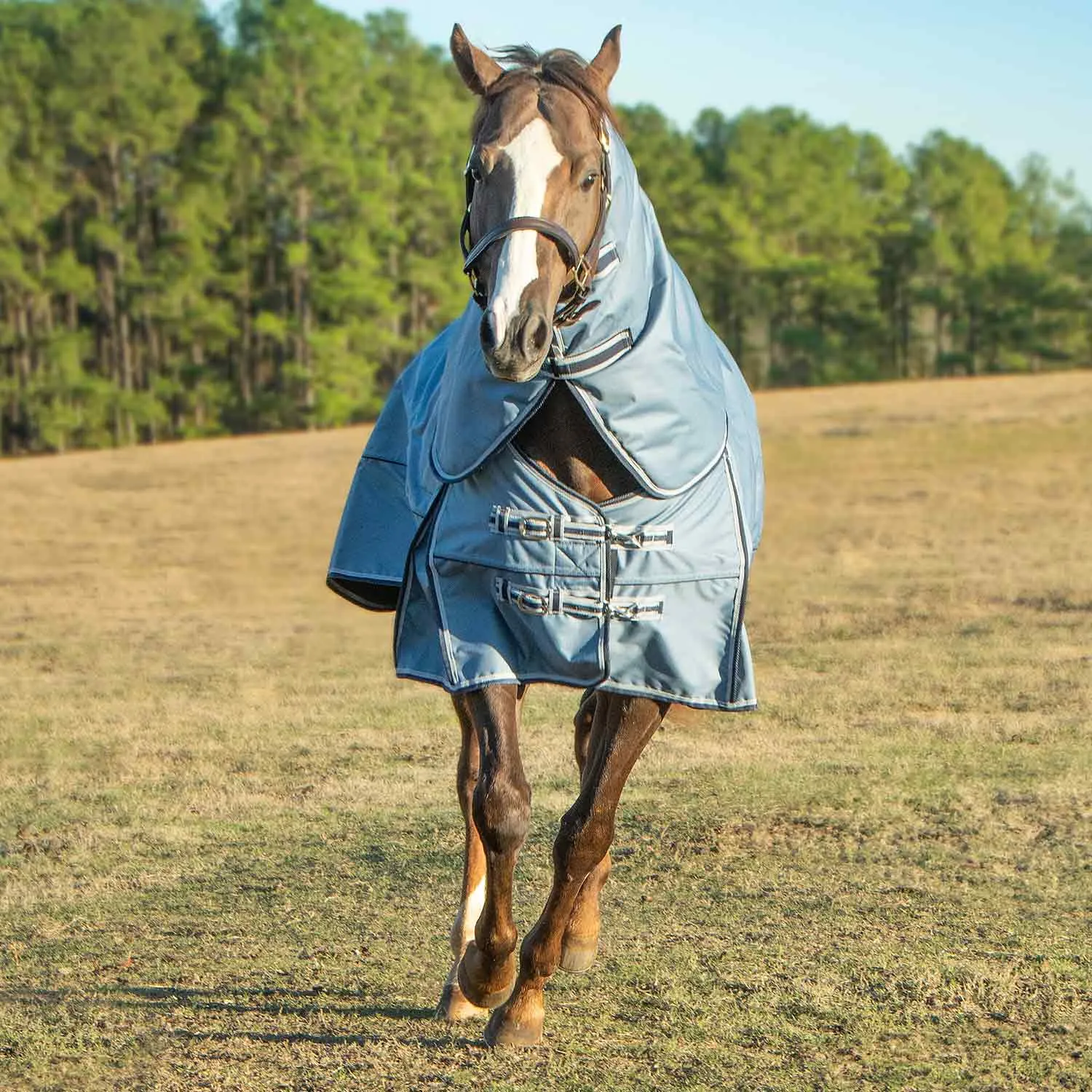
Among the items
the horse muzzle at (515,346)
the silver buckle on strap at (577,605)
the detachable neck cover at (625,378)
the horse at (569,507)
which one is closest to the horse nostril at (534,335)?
the horse muzzle at (515,346)

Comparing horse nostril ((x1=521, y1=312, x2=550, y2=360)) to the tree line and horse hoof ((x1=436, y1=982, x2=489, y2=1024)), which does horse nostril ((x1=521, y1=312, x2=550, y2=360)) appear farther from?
the tree line

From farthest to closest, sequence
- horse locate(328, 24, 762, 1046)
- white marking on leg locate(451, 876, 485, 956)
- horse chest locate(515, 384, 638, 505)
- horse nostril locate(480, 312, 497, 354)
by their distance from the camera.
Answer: white marking on leg locate(451, 876, 485, 956) < horse chest locate(515, 384, 638, 505) < horse locate(328, 24, 762, 1046) < horse nostril locate(480, 312, 497, 354)

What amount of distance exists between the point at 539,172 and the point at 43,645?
9554 millimetres

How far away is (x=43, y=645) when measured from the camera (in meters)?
12.2

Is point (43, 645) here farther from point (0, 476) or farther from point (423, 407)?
point (0, 476)

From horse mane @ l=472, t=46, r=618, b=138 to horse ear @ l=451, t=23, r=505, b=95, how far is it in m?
0.02

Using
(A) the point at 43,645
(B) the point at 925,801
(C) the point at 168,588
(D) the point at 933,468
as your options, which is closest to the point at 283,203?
(D) the point at 933,468

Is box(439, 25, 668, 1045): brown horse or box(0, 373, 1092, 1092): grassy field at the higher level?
box(439, 25, 668, 1045): brown horse

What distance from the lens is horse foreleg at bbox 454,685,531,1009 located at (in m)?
4.03

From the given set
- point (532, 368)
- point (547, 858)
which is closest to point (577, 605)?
point (532, 368)

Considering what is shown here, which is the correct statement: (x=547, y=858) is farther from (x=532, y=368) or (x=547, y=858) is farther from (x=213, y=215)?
(x=213, y=215)

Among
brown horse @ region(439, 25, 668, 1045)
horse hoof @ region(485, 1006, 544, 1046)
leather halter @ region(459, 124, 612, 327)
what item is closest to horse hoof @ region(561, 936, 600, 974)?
brown horse @ region(439, 25, 668, 1045)

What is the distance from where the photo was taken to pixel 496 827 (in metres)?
4.04

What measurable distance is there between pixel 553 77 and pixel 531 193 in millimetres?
378
